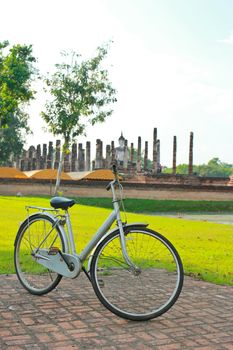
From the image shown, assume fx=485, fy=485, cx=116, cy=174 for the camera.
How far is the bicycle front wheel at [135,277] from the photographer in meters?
4.15

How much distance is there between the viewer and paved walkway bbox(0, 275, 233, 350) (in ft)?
11.4

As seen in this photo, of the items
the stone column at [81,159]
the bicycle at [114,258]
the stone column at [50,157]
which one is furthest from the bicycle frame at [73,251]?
the stone column at [81,159]

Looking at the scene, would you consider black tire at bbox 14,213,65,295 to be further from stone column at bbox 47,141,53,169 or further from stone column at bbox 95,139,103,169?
stone column at bbox 47,141,53,169

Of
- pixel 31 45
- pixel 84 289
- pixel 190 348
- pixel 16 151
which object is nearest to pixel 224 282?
pixel 84 289

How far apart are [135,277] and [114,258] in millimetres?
253

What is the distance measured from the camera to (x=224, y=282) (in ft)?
19.4

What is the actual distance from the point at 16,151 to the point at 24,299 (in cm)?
5213

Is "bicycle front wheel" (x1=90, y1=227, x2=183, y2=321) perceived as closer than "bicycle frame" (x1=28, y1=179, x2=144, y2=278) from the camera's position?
Yes

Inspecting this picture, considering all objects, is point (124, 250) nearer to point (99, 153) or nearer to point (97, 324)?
point (97, 324)

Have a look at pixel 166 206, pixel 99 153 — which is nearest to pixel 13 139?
pixel 99 153

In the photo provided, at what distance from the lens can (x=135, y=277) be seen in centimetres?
435

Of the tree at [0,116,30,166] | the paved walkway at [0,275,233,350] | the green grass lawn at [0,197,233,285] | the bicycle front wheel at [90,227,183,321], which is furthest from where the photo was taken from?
the tree at [0,116,30,166]

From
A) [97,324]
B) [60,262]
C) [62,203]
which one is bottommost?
[97,324]

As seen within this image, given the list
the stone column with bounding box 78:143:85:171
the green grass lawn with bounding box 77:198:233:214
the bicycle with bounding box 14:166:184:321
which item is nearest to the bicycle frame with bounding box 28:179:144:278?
the bicycle with bounding box 14:166:184:321
